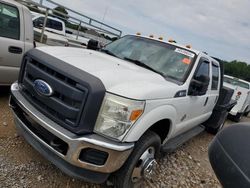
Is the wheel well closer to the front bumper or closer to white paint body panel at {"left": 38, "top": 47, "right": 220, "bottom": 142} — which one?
white paint body panel at {"left": 38, "top": 47, "right": 220, "bottom": 142}

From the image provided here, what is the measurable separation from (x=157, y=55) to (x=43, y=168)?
7.69 feet

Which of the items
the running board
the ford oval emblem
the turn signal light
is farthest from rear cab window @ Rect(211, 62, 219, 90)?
the ford oval emblem

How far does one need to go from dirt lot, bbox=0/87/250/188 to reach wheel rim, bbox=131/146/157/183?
1.39ft

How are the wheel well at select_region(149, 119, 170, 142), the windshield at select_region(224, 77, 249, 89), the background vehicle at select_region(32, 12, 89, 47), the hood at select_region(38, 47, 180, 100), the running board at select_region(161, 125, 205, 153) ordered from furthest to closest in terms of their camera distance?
the windshield at select_region(224, 77, 249, 89), the background vehicle at select_region(32, 12, 89, 47), the running board at select_region(161, 125, 205, 153), the wheel well at select_region(149, 119, 170, 142), the hood at select_region(38, 47, 180, 100)

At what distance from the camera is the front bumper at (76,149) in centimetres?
254

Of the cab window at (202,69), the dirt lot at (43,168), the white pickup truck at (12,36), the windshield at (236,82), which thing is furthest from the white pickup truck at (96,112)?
the windshield at (236,82)

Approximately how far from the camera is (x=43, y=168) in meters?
3.40

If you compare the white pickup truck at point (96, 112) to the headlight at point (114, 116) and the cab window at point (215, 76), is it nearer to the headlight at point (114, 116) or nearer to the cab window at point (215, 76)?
the headlight at point (114, 116)

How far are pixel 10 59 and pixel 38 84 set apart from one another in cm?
195

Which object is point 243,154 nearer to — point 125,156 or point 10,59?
point 125,156

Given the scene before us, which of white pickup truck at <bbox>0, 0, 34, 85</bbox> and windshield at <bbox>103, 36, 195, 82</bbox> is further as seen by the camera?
white pickup truck at <bbox>0, 0, 34, 85</bbox>

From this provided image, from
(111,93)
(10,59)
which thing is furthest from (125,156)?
(10,59)

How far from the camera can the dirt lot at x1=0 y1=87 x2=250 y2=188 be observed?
3.15 meters

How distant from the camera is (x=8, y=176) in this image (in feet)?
10.1
